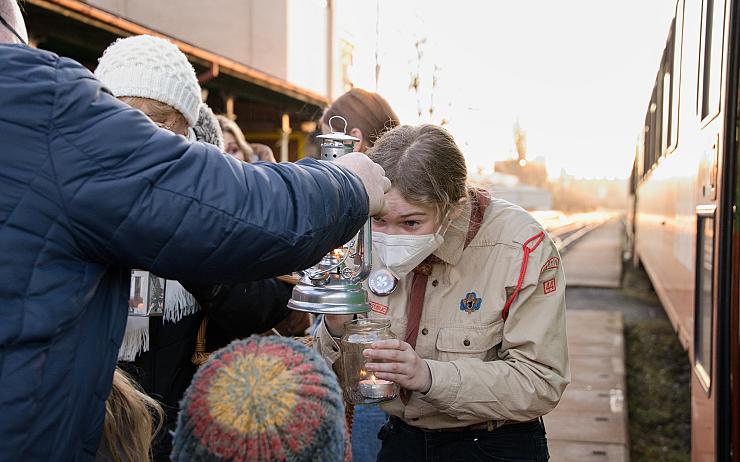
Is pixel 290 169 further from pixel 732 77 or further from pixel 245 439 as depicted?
pixel 732 77

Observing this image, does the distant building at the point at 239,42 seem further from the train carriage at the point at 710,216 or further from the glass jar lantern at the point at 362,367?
the glass jar lantern at the point at 362,367

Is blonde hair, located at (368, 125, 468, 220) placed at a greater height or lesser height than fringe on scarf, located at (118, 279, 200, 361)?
greater

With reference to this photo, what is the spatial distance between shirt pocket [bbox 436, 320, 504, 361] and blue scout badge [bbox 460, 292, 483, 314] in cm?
5

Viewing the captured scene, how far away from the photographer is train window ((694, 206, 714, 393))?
12.4 feet

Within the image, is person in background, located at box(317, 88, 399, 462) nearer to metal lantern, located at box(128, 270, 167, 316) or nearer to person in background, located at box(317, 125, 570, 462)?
person in background, located at box(317, 125, 570, 462)

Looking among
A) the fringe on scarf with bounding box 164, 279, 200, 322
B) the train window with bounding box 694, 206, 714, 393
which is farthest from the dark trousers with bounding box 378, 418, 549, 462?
the train window with bounding box 694, 206, 714, 393

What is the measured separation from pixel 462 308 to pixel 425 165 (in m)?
0.45

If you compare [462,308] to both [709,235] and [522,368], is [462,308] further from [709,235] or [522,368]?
[709,235]

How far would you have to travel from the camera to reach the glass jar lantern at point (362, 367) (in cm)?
216

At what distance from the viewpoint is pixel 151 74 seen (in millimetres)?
2436

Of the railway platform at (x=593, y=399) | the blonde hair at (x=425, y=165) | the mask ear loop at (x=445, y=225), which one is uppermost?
the blonde hair at (x=425, y=165)

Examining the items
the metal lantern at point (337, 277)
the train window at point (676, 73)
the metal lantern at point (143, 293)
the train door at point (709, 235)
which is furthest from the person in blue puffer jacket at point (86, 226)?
the train window at point (676, 73)

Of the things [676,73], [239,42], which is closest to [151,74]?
[676,73]

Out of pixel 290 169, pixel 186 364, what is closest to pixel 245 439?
pixel 290 169
